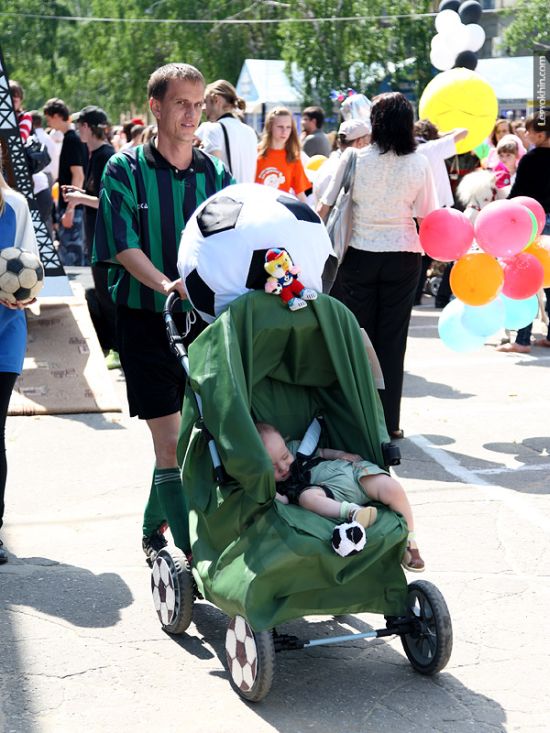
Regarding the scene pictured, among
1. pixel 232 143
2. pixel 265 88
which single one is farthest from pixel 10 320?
pixel 265 88

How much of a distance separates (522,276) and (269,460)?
12.6 ft

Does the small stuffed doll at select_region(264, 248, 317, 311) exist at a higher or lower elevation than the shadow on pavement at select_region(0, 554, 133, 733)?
higher

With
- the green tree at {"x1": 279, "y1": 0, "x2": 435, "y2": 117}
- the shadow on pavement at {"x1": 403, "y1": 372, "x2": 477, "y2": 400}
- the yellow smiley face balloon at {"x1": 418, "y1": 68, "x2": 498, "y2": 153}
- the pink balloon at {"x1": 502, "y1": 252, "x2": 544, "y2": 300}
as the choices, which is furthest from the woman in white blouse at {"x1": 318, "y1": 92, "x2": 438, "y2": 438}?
the green tree at {"x1": 279, "y1": 0, "x2": 435, "y2": 117}

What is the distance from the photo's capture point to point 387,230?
7090 millimetres

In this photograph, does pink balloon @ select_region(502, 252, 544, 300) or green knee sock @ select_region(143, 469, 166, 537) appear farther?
pink balloon @ select_region(502, 252, 544, 300)

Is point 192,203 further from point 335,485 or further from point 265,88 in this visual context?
point 265,88

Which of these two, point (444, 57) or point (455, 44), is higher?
point (455, 44)

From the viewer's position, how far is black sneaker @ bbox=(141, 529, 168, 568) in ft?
16.1

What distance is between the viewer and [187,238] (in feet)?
13.6

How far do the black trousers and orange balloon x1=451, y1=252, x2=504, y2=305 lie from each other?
31 centimetres

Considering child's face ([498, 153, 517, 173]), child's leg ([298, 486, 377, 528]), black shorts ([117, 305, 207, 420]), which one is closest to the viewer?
child's leg ([298, 486, 377, 528])

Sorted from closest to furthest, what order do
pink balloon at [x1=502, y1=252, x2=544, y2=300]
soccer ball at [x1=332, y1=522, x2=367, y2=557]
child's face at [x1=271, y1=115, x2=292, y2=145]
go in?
soccer ball at [x1=332, y1=522, x2=367, y2=557] < pink balloon at [x1=502, y1=252, x2=544, y2=300] < child's face at [x1=271, y1=115, x2=292, y2=145]

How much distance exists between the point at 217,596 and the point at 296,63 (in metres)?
32.0

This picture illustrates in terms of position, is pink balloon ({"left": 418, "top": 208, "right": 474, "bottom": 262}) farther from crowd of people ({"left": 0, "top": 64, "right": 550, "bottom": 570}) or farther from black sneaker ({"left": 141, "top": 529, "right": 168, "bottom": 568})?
black sneaker ({"left": 141, "top": 529, "right": 168, "bottom": 568})
